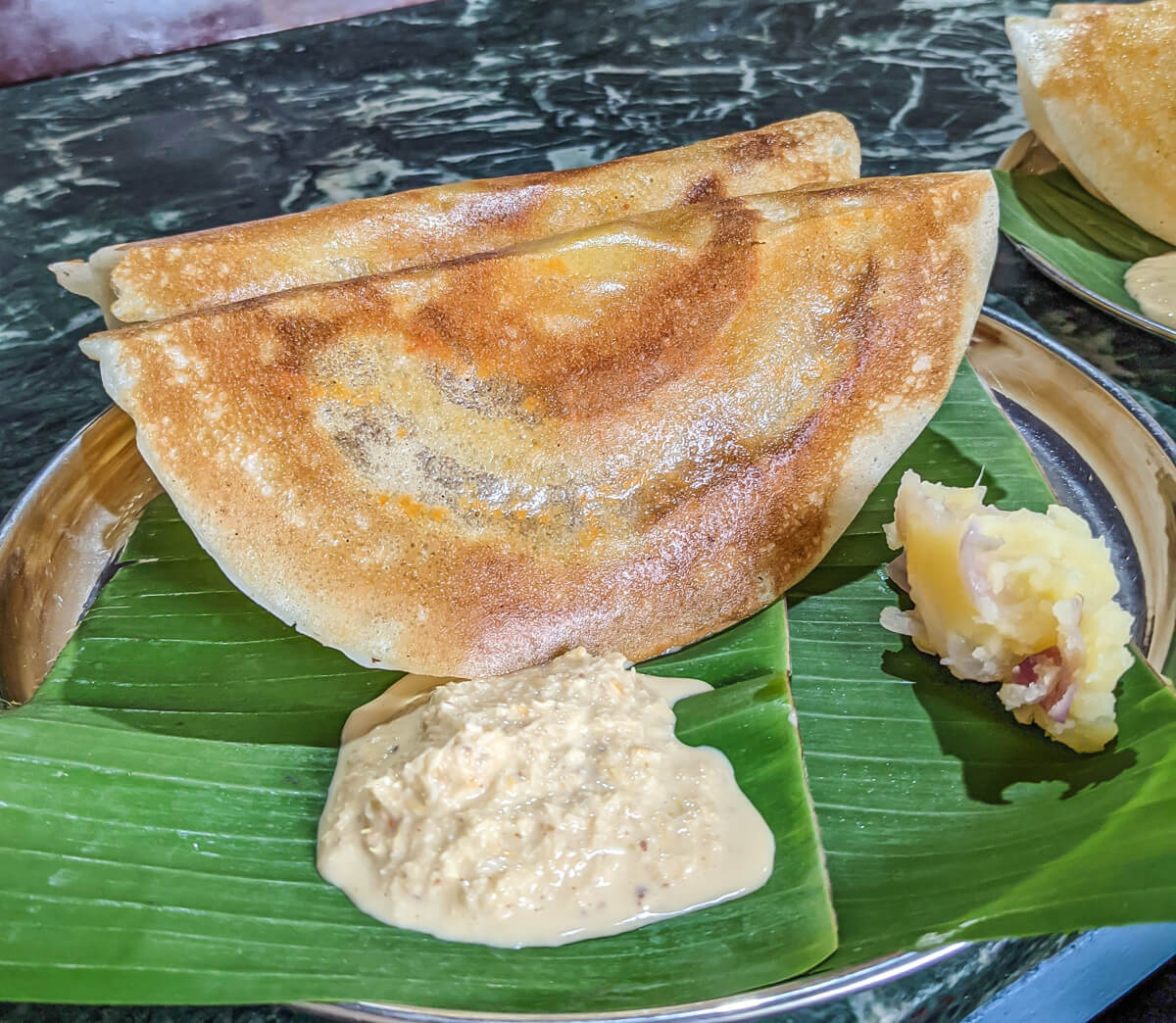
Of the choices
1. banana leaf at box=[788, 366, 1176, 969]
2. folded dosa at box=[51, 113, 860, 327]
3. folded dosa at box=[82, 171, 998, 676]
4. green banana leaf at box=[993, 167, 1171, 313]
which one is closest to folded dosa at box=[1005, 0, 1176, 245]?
green banana leaf at box=[993, 167, 1171, 313]

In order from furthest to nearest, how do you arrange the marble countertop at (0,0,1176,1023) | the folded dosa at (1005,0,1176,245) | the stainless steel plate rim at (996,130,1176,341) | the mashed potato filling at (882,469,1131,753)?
the marble countertop at (0,0,1176,1023)
the folded dosa at (1005,0,1176,245)
the stainless steel plate rim at (996,130,1176,341)
the mashed potato filling at (882,469,1131,753)

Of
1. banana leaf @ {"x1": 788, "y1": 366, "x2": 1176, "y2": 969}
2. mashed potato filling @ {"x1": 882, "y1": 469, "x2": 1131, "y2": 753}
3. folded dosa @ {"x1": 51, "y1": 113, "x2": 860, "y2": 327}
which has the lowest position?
banana leaf @ {"x1": 788, "y1": 366, "x2": 1176, "y2": 969}

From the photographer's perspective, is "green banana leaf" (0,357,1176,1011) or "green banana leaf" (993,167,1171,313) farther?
"green banana leaf" (993,167,1171,313)

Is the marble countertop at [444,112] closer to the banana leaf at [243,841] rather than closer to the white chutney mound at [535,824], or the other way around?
the banana leaf at [243,841]

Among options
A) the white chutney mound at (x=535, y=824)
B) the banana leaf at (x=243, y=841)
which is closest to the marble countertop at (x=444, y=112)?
the banana leaf at (x=243, y=841)

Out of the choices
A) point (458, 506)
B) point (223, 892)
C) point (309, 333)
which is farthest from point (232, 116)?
point (223, 892)

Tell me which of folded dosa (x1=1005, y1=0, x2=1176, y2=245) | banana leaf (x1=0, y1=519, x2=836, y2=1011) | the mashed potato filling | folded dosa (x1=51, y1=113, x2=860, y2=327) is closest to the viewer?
banana leaf (x1=0, y1=519, x2=836, y2=1011)

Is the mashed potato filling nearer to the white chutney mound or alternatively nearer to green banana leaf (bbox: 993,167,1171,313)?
the white chutney mound

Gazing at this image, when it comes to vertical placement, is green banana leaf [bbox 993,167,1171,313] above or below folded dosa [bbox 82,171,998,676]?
below
